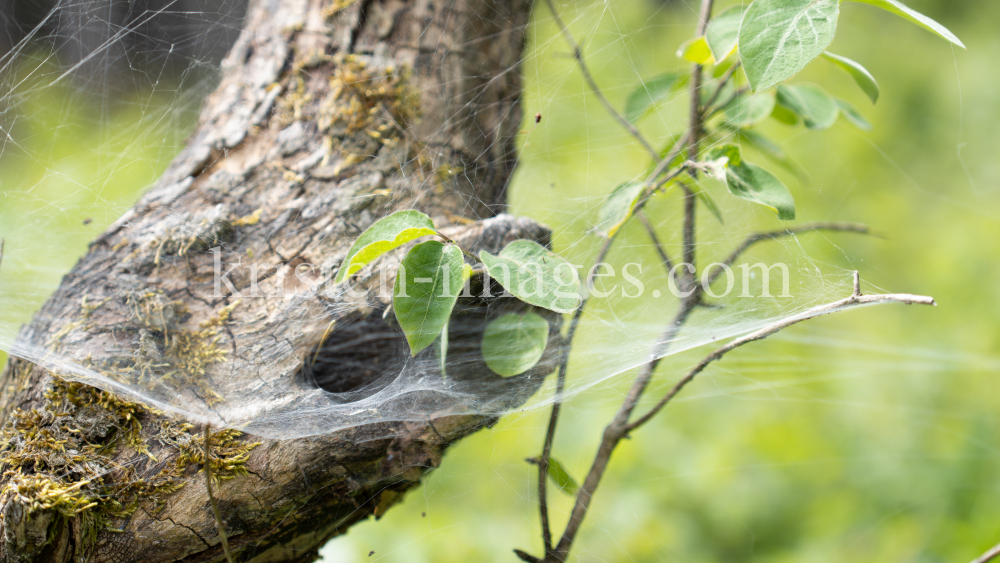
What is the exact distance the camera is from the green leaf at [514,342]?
0.80 metres

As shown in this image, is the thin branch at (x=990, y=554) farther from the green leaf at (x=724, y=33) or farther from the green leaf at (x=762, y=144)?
the green leaf at (x=724, y=33)

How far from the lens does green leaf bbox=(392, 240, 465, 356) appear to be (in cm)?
63

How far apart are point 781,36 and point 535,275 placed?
1.30ft

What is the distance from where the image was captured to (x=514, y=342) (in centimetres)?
83

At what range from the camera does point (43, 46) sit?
3.24ft

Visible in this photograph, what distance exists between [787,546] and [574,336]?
1545 millimetres

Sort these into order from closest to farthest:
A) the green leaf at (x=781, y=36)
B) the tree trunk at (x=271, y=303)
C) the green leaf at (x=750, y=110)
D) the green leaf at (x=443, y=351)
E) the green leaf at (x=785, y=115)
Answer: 1. the green leaf at (x=781, y=36)
2. the tree trunk at (x=271, y=303)
3. the green leaf at (x=443, y=351)
4. the green leaf at (x=750, y=110)
5. the green leaf at (x=785, y=115)

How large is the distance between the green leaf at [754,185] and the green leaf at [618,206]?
0.42ft

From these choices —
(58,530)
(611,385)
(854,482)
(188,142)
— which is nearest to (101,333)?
→ (58,530)

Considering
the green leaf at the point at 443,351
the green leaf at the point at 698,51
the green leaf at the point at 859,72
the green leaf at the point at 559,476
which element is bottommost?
the green leaf at the point at 559,476

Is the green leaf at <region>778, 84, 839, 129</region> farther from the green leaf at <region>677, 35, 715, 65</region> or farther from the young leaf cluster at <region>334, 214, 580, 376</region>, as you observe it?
the young leaf cluster at <region>334, 214, 580, 376</region>

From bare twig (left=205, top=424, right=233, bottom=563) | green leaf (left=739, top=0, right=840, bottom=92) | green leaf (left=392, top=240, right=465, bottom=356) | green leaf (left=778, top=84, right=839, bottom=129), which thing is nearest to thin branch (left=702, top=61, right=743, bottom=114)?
green leaf (left=778, top=84, right=839, bottom=129)

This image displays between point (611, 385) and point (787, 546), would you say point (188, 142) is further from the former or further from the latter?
point (787, 546)

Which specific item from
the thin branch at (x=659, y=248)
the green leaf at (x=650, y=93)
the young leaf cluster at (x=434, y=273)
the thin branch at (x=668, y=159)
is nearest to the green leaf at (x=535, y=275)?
the young leaf cluster at (x=434, y=273)
